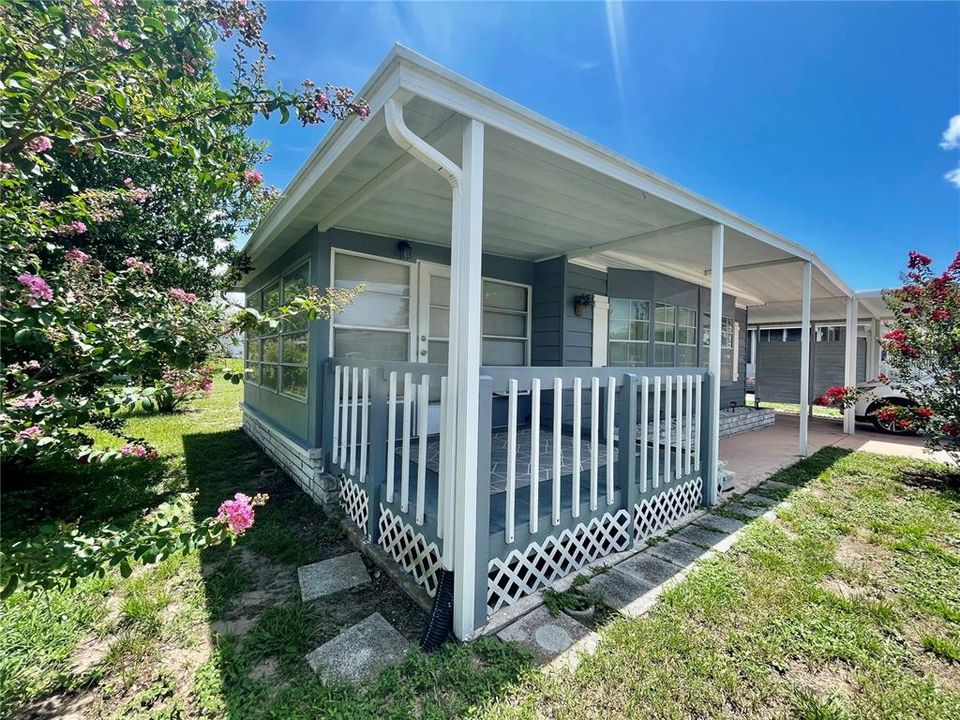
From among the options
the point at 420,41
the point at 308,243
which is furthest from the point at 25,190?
the point at 420,41

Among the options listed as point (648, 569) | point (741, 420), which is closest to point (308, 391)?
point (648, 569)

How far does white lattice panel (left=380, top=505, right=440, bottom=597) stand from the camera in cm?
232

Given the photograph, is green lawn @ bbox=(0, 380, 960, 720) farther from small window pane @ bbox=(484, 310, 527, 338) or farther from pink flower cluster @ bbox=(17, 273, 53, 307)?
small window pane @ bbox=(484, 310, 527, 338)

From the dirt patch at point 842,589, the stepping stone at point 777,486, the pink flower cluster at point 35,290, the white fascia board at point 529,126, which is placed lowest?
the dirt patch at point 842,589

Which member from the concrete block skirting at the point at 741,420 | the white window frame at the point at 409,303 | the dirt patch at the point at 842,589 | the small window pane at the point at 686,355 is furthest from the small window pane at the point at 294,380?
the concrete block skirting at the point at 741,420

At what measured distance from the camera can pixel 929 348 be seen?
4.84m

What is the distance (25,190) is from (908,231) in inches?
896

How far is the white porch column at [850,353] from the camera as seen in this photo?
286 inches

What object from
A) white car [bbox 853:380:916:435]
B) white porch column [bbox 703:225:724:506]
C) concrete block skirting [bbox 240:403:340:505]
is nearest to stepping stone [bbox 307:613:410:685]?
concrete block skirting [bbox 240:403:340:505]

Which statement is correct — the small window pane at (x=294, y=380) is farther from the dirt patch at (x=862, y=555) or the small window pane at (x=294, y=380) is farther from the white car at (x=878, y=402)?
the white car at (x=878, y=402)

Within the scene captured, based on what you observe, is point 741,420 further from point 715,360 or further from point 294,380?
point 294,380

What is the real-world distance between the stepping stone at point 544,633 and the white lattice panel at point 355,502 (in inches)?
53.1

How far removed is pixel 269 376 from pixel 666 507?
5.10 meters

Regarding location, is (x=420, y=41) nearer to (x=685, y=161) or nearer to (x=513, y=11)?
(x=513, y=11)
